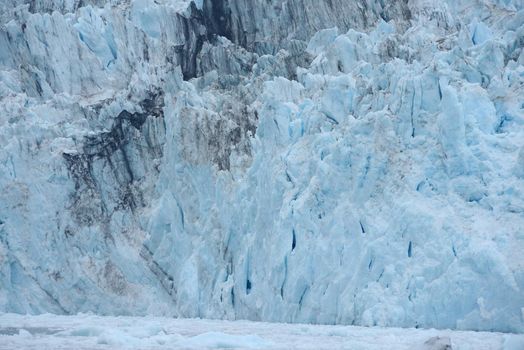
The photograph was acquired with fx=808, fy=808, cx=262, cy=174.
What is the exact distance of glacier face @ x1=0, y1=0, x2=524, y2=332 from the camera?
13312 millimetres

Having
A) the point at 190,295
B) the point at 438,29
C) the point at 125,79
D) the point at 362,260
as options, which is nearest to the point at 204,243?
the point at 190,295

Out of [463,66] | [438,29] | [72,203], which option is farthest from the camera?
[438,29]

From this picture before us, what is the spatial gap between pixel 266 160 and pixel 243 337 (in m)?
5.31

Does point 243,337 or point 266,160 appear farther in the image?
point 266,160

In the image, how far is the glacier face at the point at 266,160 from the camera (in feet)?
43.7

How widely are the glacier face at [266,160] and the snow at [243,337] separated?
946mm

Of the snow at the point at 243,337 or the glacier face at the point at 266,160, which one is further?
the glacier face at the point at 266,160

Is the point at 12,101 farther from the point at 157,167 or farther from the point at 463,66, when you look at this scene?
the point at 463,66

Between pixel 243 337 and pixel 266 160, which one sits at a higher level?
pixel 266 160

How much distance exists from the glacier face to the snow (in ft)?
3.10

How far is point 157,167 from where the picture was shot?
18.0m

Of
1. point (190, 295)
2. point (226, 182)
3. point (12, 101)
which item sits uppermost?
point (12, 101)

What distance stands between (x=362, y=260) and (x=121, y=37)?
29.9 ft

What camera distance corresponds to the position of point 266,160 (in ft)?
52.1
